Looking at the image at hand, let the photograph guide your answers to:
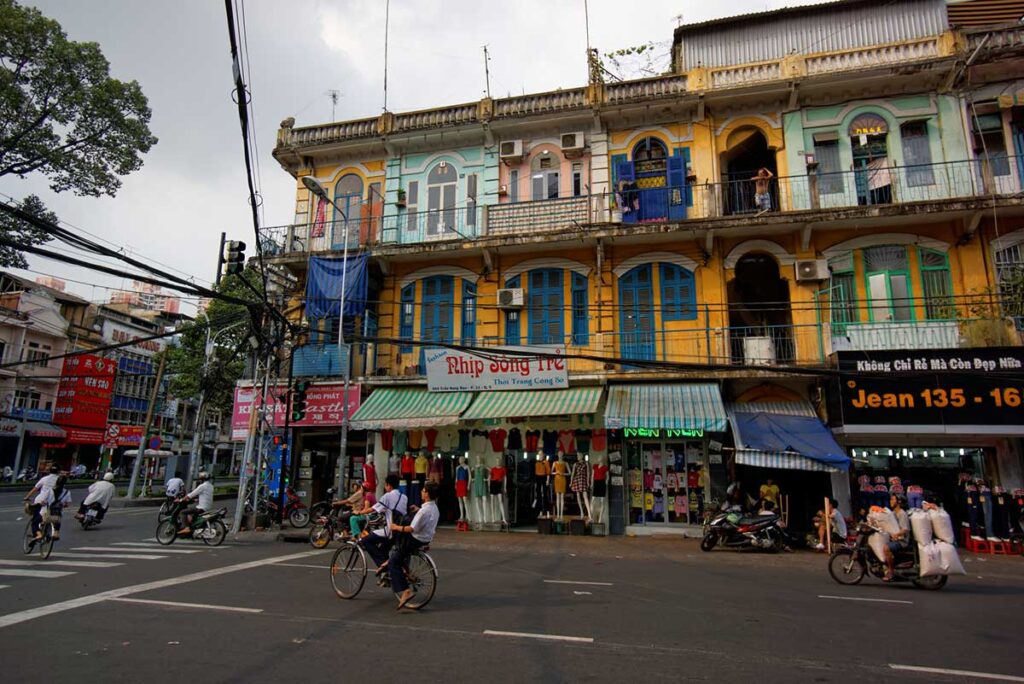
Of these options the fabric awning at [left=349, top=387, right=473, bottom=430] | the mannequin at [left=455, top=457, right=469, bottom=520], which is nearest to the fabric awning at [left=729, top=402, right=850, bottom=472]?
the fabric awning at [left=349, top=387, right=473, bottom=430]

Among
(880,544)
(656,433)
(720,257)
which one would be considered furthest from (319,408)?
(880,544)

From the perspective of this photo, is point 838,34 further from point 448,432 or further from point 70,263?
point 70,263

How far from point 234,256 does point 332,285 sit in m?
6.51

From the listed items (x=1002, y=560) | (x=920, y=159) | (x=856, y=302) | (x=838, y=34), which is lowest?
(x=1002, y=560)

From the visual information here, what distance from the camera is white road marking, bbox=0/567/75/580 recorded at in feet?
30.4

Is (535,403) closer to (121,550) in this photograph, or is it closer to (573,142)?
(573,142)

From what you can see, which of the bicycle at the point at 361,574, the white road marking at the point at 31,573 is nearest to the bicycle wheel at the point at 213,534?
the white road marking at the point at 31,573

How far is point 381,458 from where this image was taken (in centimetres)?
1802

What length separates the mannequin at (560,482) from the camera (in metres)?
16.2

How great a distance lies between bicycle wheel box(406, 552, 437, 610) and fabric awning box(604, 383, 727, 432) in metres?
7.67

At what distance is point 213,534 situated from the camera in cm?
1363

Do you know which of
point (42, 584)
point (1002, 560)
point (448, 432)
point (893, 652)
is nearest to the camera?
point (893, 652)

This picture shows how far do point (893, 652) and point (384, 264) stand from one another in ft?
51.7

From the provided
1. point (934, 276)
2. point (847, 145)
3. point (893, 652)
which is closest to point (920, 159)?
point (847, 145)
